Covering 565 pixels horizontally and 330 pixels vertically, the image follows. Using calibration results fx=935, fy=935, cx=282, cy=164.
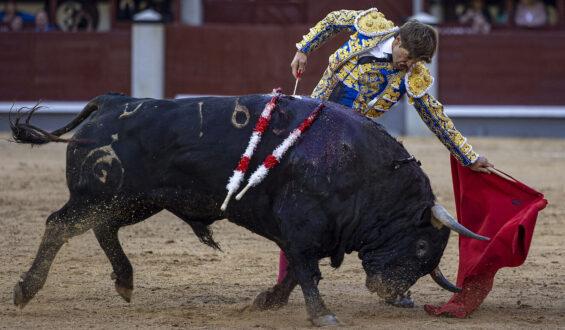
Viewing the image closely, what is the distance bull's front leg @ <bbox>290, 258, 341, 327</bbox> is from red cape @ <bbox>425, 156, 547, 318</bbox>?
49cm

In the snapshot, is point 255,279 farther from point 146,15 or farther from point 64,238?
point 146,15

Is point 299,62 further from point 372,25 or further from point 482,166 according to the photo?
point 482,166

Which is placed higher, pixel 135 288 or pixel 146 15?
pixel 146 15

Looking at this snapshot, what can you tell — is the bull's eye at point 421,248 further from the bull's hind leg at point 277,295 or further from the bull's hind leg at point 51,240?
the bull's hind leg at point 51,240

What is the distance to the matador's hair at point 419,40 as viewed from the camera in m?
3.13

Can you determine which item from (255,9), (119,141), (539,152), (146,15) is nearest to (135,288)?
(119,141)

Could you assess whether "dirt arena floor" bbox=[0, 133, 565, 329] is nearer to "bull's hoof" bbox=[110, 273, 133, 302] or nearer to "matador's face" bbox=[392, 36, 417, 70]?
"bull's hoof" bbox=[110, 273, 133, 302]

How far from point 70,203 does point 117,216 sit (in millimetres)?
169

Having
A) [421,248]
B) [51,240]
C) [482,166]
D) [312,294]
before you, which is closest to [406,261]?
[421,248]

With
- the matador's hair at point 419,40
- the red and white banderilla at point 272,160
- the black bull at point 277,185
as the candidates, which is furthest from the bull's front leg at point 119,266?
the matador's hair at point 419,40

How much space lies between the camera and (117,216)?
3297 mm

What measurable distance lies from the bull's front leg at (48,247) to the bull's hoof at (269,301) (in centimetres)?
66

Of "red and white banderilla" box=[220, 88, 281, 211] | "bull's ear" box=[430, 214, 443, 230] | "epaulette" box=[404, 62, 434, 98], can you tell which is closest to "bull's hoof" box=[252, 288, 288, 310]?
"red and white banderilla" box=[220, 88, 281, 211]

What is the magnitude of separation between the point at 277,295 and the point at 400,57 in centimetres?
95
